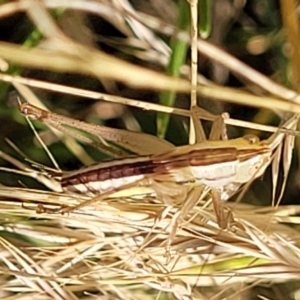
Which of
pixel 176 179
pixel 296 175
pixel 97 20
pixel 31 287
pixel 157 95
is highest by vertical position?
pixel 97 20

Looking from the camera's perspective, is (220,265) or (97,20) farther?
(97,20)

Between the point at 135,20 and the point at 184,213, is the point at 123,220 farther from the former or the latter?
the point at 135,20

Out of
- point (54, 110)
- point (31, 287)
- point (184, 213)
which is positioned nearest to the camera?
point (184, 213)

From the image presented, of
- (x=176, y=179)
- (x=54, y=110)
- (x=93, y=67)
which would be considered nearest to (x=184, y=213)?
(x=176, y=179)

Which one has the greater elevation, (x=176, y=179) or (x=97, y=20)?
(x=97, y=20)

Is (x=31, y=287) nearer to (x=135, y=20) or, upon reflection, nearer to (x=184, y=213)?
(x=184, y=213)

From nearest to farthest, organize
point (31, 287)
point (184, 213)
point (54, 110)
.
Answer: point (184, 213) < point (31, 287) < point (54, 110)

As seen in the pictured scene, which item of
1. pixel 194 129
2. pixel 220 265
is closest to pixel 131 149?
pixel 194 129
